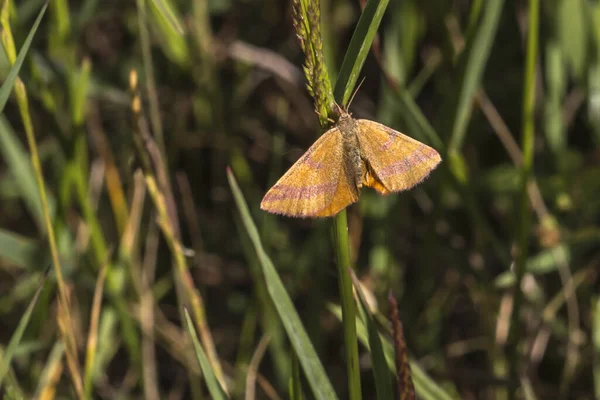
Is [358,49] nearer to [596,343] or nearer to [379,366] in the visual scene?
[379,366]

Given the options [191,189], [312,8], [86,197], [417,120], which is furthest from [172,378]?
[312,8]

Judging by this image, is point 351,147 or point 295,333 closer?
point 295,333

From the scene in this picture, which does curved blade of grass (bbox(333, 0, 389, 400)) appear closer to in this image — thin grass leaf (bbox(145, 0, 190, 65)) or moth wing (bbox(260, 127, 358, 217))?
moth wing (bbox(260, 127, 358, 217))

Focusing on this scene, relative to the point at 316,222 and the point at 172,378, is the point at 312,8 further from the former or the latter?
the point at 172,378

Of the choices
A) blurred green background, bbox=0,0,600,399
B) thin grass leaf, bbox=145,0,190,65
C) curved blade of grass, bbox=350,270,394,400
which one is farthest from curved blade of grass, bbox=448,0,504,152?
thin grass leaf, bbox=145,0,190,65

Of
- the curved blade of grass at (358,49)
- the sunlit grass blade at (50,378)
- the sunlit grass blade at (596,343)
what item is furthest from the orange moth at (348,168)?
the sunlit grass blade at (596,343)

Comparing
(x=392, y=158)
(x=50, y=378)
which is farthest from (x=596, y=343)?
(x=50, y=378)

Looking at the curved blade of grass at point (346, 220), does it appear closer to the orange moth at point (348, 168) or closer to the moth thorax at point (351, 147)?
the orange moth at point (348, 168)
